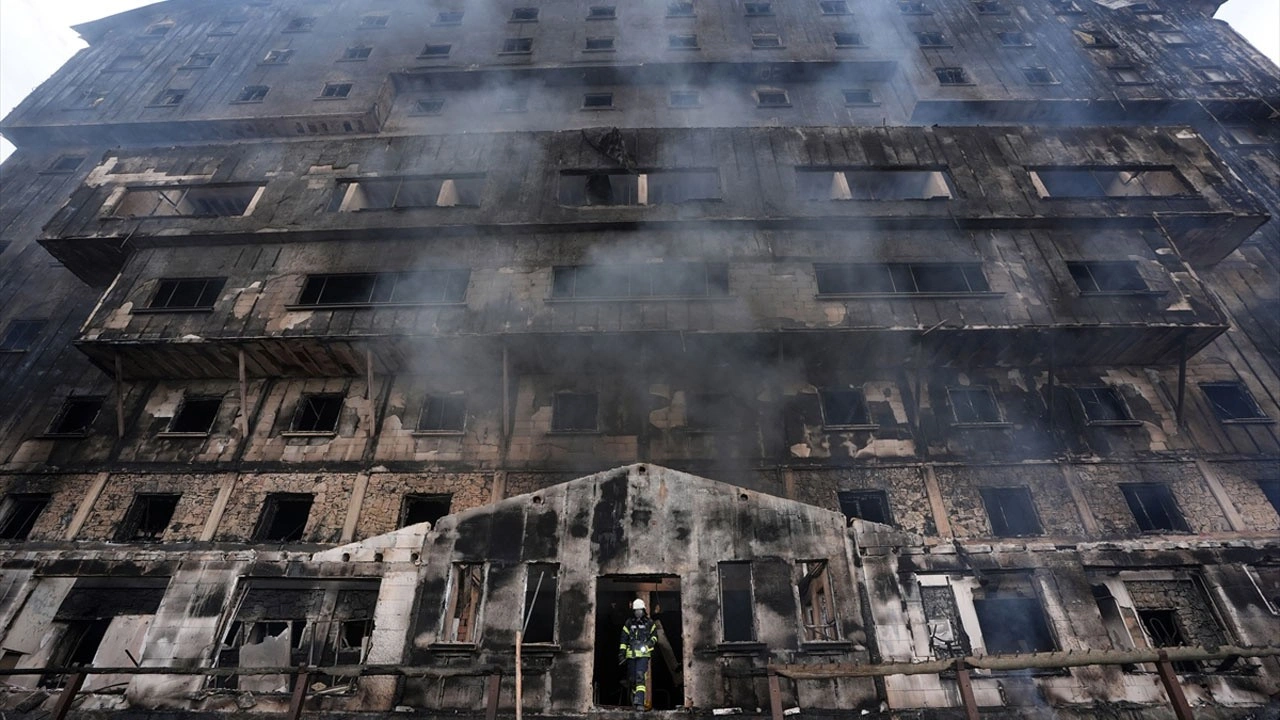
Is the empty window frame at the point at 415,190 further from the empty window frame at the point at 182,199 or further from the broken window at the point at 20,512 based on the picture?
the broken window at the point at 20,512

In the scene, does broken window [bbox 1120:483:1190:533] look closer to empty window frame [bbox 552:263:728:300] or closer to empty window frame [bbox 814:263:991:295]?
empty window frame [bbox 814:263:991:295]

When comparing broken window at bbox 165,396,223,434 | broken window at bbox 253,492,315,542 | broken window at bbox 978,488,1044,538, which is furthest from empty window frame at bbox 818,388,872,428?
broken window at bbox 165,396,223,434

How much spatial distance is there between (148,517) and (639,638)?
547 inches

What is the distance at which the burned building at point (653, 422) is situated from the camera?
1102 cm

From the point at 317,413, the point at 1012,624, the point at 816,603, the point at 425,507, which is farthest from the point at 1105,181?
the point at 317,413

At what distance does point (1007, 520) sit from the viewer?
14859mm

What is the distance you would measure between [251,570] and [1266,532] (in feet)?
74.8

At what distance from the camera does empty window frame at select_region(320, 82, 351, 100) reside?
2602 centimetres

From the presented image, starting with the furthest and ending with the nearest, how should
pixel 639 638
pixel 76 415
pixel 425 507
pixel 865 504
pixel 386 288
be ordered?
pixel 76 415 → pixel 386 288 → pixel 425 507 → pixel 865 504 → pixel 639 638

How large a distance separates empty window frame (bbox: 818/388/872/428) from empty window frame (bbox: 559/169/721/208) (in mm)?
7166

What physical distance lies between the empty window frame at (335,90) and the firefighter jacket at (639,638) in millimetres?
25560

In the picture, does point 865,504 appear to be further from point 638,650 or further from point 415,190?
point 415,190

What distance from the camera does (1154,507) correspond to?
594 inches

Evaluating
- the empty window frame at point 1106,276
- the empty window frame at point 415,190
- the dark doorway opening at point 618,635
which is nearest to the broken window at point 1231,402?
the empty window frame at point 1106,276
